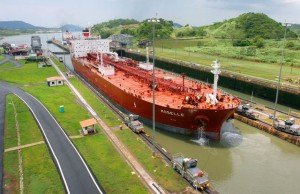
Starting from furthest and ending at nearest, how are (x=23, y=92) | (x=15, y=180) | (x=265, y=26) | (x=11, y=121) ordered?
(x=265, y=26) → (x=23, y=92) → (x=11, y=121) → (x=15, y=180)

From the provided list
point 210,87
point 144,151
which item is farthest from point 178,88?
point 144,151

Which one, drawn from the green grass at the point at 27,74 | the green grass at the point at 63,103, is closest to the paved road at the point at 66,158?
the green grass at the point at 63,103

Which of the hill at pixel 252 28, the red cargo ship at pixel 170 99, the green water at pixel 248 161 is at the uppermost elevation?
the hill at pixel 252 28

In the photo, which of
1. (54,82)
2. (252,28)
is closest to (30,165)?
(54,82)

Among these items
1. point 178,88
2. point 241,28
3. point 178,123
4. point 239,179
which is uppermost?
point 241,28

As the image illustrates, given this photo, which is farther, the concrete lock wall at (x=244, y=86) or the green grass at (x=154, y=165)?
the concrete lock wall at (x=244, y=86)

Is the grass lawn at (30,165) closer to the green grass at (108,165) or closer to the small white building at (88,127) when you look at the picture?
the green grass at (108,165)

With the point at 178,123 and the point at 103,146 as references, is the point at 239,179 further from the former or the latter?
the point at 103,146

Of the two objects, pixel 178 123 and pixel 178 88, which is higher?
pixel 178 88

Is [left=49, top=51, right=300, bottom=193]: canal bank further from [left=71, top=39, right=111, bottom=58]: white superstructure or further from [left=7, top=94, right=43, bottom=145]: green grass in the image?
[left=71, top=39, right=111, bottom=58]: white superstructure
